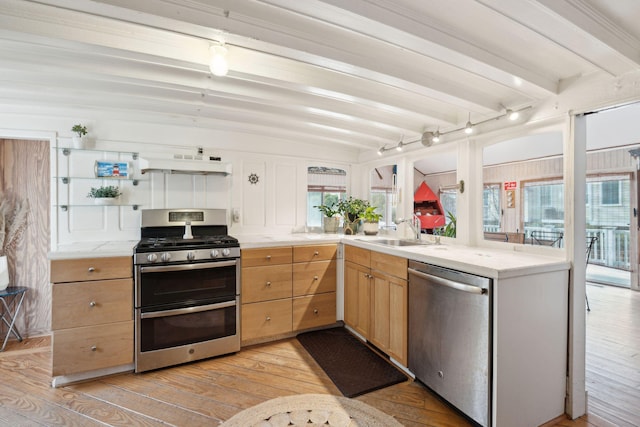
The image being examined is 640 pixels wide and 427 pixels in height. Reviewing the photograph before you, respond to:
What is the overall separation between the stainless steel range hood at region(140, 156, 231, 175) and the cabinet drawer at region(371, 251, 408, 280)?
5.62 feet

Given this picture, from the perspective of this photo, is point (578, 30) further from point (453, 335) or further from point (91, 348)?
point (91, 348)

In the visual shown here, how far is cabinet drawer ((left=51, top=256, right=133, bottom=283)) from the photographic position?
2.12 metres

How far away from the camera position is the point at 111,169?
2.83 metres

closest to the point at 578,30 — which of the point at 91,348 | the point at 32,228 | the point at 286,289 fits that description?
the point at 286,289

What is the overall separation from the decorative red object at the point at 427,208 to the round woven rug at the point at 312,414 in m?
1.96

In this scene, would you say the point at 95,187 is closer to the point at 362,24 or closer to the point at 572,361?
the point at 362,24

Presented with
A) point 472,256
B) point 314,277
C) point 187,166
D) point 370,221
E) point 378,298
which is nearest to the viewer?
point 472,256

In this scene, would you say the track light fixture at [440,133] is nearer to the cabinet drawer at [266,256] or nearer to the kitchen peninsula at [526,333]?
the kitchen peninsula at [526,333]

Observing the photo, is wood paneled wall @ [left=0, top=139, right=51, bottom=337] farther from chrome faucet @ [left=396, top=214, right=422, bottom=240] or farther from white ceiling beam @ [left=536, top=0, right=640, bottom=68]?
white ceiling beam @ [left=536, top=0, right=640, bottom=68]

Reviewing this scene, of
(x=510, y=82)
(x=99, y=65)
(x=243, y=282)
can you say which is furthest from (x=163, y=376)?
(x=510, y=82)

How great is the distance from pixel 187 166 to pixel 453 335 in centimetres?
265

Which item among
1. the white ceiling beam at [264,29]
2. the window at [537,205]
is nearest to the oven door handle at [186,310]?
the white ceiling beam at [264,29]

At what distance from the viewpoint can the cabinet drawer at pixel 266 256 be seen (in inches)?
107

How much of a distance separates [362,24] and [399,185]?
7.49 ft
